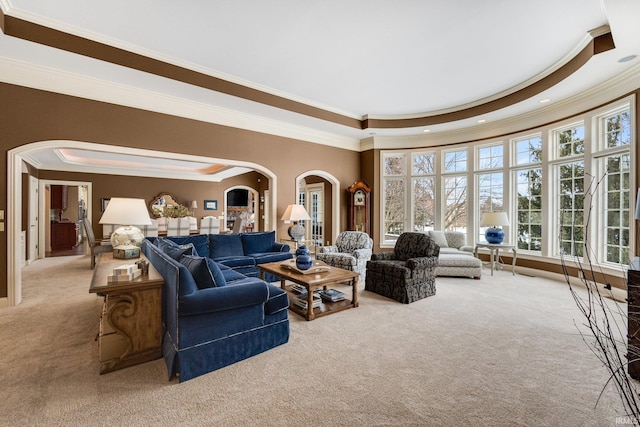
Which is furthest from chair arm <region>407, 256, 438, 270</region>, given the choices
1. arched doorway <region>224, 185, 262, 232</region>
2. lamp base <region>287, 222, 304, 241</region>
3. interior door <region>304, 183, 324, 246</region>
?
arched doorway <region>224, 185, 262, 232</region>

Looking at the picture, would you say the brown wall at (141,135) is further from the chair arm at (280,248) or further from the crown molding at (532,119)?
the crown molding at (532,119)

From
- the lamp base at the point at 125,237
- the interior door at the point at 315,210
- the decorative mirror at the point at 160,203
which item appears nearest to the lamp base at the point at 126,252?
the lamp base at the point at 125,237

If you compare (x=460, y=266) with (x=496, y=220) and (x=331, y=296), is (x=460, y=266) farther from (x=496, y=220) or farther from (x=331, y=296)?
(x=331, y=296)

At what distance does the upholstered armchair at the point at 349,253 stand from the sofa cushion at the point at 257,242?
3.14 feet

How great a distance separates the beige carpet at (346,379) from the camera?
6.33 ft

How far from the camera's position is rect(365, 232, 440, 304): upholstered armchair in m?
4.05

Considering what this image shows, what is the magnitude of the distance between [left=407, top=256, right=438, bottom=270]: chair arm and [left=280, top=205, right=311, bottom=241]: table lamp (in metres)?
2.36

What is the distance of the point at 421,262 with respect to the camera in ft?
13.6

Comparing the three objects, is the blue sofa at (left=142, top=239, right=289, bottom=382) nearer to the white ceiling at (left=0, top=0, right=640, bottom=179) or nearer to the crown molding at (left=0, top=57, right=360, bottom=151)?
the white ceiling at (left=0, top=0, right=640, bottom=179)

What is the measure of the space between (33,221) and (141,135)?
16.6 feet

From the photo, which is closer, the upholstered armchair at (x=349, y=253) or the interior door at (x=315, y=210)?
the upholstered armchair at (x=349, y=253)

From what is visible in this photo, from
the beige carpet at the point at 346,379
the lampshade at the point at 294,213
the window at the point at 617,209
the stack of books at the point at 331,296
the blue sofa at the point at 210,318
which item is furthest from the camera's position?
the lampshade at the point at 294,213

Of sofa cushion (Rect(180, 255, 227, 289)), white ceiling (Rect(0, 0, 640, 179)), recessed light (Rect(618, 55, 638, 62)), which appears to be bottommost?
sofa cushion (Rect(180, 255, 227, 289))

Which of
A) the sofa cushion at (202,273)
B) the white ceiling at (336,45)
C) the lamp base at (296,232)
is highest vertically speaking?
the white ceiling at (336,45)
